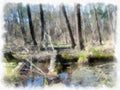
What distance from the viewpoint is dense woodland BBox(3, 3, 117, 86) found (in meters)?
1.27

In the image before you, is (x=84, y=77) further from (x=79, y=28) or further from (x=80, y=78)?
(x=79, y=28)

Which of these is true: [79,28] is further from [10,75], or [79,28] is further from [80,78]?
[10,75]

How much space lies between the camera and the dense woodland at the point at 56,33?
49.8 inches

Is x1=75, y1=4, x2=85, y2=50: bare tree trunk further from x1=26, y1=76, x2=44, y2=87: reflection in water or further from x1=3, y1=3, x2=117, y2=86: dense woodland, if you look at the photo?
x1=26, y1=76, x2=44, y2=87: reflection in water

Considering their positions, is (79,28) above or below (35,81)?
above

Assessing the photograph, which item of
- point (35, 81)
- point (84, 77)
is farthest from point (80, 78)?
point (35, 81)

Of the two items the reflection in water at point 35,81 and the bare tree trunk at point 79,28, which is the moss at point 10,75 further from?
the bare tree trunk at point 79,28

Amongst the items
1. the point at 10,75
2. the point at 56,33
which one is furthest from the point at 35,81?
the point at 56,33

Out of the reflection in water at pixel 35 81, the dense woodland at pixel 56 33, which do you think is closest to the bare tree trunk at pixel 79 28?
the dense woodland at pixel 56 33

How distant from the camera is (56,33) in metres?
1.27

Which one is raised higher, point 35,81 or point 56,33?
point 56,33

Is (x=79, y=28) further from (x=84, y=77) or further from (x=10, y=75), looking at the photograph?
(x=10, y=75)

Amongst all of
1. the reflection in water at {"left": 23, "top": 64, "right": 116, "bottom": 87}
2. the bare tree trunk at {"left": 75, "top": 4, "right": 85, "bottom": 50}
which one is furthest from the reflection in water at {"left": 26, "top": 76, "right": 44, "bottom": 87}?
the bare tree trunk at {"left": 75, "top": 4, "right": 85, "bottom": 50}

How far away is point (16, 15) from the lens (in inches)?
49.8
